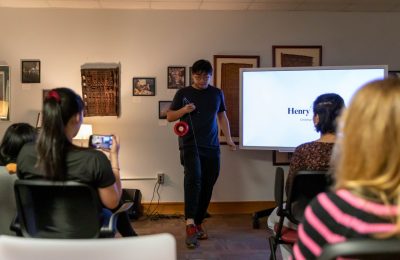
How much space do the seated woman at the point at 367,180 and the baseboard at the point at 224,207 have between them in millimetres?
3550

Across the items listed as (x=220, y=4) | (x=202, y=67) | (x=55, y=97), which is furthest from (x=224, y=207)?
(x=55, y=97)

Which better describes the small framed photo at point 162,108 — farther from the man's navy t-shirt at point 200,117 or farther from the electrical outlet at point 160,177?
the man's navy t-shirt at point 200,117

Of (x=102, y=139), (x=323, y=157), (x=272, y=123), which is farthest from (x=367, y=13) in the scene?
(x=102, y=139)

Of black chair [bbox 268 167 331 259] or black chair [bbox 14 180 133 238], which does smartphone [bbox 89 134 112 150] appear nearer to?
black chair [bbox 14 180 133 238]

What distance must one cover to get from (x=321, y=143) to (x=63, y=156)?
119 cm

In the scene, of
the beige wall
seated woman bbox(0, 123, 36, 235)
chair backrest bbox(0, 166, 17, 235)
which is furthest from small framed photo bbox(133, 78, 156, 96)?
chair backrest bbox(0, 166, 17, 235)

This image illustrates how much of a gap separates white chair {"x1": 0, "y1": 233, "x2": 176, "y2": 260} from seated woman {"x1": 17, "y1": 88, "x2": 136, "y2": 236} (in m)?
0.69

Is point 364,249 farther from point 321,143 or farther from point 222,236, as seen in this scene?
point 222,236

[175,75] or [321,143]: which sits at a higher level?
[175,75]

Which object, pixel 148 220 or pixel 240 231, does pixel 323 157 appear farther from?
pixel 148 220

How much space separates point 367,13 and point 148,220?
3326mm

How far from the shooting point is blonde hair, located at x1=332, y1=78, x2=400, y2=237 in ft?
2.55

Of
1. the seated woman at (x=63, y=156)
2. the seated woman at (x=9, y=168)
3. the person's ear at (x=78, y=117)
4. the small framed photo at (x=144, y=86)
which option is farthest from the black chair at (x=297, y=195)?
the small framed photo at (x=144, y=86)

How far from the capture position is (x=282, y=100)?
384cm
